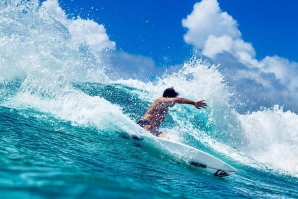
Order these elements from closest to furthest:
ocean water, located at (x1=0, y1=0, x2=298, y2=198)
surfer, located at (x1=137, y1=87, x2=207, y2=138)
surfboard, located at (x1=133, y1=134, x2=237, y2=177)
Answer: ocean water, located at (x1=0, y1=0, x2=298, y2=198) → surfboard, located at (x1=133, y1=134, x2=237, y2=177) → surfer, located at (x1=137, y1=87, x2=207, y2=138)

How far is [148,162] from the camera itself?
4.70m

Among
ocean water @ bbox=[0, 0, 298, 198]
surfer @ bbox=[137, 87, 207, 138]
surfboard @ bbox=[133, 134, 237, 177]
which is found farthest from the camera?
surfer @ bbox=[137, 87, 207, 138]

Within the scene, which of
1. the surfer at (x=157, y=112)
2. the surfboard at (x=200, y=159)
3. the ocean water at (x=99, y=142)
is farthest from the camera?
the surfer at (x=157, y=112)

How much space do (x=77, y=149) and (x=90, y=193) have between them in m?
2.07

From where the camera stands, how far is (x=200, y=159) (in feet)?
18.5

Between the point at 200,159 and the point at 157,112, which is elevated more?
the point at 157,112

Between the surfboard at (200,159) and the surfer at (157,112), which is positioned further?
the surfer at (157,112)

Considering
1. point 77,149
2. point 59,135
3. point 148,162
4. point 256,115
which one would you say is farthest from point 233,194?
point 256,115

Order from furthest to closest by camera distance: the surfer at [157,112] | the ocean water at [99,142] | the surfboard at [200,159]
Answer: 1. the surfer at [157,112]
2. the surfboard at [200,159]
3. the ocean water at [99,142]

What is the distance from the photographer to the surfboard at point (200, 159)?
219 inches

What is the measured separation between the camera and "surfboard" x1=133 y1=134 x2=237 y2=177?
5.56 metres

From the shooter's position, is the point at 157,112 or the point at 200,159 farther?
the point at 157,112

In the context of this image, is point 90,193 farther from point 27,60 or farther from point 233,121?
point 233,121

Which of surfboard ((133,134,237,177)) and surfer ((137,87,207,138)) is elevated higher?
surfer ((137,87,207,138))
